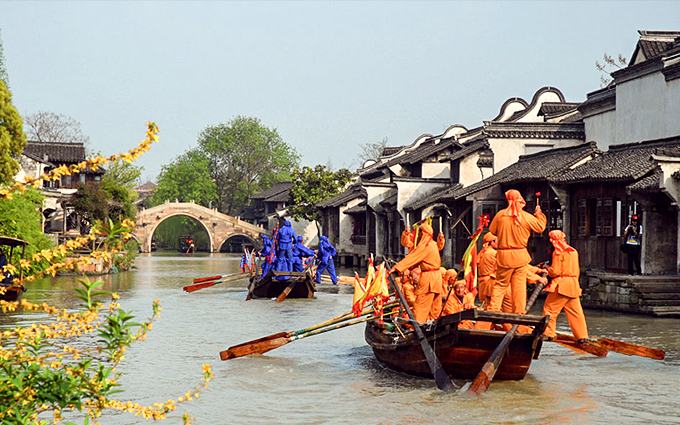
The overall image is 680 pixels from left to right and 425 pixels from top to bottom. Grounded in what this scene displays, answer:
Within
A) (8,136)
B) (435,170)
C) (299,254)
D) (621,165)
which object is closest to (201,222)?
(435,170)

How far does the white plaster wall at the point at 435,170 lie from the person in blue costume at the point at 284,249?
47.0 feet

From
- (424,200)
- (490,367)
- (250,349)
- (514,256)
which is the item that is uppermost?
(424,200)

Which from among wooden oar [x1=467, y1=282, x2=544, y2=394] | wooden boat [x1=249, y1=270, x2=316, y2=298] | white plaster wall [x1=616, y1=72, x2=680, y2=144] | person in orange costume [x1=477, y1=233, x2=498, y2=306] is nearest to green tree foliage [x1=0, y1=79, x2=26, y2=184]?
wooden boat [x1=249, y1=270, x2=316, y2=298]

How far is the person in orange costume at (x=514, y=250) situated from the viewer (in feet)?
33.9

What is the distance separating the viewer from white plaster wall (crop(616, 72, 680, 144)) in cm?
2128

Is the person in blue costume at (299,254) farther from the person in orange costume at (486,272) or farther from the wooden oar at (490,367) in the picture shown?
the wooden oar at (490,367)

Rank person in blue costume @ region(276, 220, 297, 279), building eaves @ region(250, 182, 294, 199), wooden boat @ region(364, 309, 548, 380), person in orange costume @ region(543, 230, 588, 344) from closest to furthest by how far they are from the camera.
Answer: wooden boat @ region(364, 309, 548, 380) < person in orange costume @ region(543, 230, 588, 344) < person in blue costume @ region(276, 220, 297, 279) < building eaves @ region(250, 182, 294, 199)

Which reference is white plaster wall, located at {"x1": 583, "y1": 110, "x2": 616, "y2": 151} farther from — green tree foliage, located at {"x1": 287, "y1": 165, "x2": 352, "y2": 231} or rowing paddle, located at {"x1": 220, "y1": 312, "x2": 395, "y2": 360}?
green tree foliage, located at {"x1": 287, "y1": 165, "x2": 352, "y2": 231}

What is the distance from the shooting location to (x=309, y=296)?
859 inches

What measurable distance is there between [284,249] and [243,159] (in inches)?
2275

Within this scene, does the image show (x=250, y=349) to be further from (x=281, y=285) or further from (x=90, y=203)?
(x=90, y=203)

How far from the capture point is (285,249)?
822 inches

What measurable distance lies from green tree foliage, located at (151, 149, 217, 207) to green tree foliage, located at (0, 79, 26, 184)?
1938 inches

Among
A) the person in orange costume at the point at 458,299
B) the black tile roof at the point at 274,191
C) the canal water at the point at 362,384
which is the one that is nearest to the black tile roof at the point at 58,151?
the black tile roof at the point at 274,191
